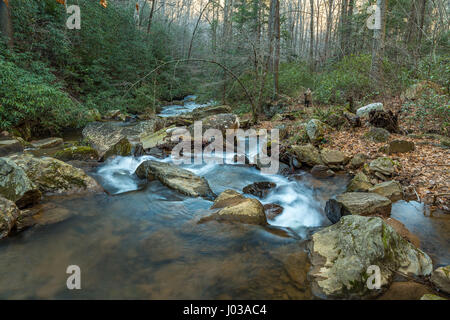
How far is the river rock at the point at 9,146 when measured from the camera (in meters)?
6.79

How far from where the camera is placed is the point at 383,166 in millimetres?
5379

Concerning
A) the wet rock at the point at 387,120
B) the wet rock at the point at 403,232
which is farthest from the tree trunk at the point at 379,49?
the wet rock at the point at 403,232

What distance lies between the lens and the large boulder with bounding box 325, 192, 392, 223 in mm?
3990

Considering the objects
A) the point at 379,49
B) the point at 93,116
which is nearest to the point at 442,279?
the point at 379,49

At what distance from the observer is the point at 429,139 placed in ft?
20.5

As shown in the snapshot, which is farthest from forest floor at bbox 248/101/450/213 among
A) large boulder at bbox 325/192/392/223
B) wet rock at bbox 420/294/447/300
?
wet rock at bbox 420/294/447/300

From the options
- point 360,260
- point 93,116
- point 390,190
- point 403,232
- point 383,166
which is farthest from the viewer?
point 93,116

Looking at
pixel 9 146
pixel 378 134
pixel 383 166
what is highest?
pixel 378 134

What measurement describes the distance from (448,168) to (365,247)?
3579 mm

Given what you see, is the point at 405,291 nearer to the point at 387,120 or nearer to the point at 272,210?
the point at 272,210

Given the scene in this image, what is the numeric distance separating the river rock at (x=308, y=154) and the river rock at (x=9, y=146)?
7.69 metres

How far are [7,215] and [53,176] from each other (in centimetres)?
146

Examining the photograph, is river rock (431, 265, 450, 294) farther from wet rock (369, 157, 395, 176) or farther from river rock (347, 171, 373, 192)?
wet rock (369, 157, 395, 176)
